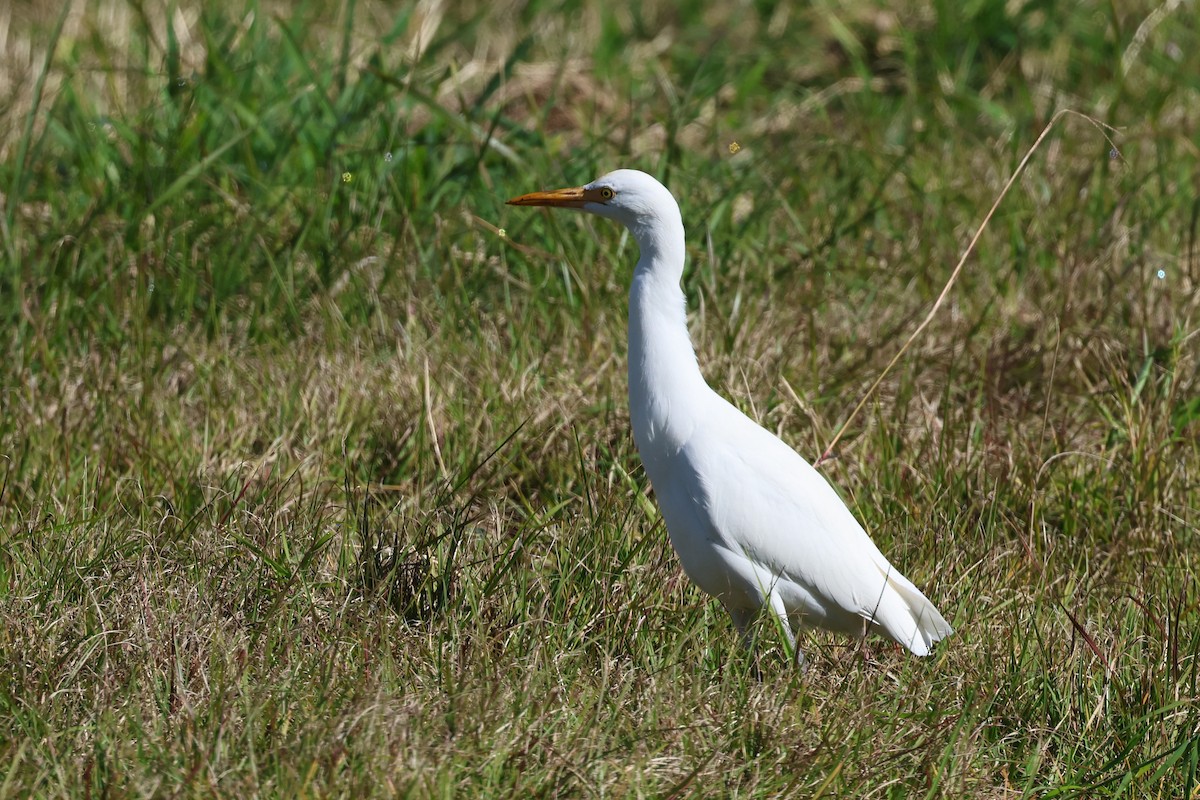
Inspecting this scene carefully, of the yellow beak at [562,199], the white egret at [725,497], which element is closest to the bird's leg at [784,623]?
the white egret at [725,497]

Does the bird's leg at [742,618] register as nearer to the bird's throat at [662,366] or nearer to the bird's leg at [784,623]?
the bird's leg at [784,623]

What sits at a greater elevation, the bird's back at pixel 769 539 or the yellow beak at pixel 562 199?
the yellow beak at pixel 562 199

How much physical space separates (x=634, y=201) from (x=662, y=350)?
0.30m

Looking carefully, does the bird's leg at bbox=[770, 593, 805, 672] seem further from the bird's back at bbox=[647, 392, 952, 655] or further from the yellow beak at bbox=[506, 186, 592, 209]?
the yellow beak at bbox=[506, 186, 592, 209]

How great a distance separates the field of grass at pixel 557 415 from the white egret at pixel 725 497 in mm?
110

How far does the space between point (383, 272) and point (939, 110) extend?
101 inches

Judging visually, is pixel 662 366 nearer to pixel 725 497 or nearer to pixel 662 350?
pixel 662 350

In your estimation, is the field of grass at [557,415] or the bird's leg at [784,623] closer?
the field of grass at [557,415]

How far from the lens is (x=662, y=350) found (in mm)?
2867

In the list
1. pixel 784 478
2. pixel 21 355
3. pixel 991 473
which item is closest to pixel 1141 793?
pixel 784 478

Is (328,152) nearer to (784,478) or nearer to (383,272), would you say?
(383,272)

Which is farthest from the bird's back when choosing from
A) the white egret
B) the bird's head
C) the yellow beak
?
the yellow beak

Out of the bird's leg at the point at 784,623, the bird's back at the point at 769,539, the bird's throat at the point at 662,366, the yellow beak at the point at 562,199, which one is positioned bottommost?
the bird's leg at the point at 784,623

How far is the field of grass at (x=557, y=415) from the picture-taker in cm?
247
